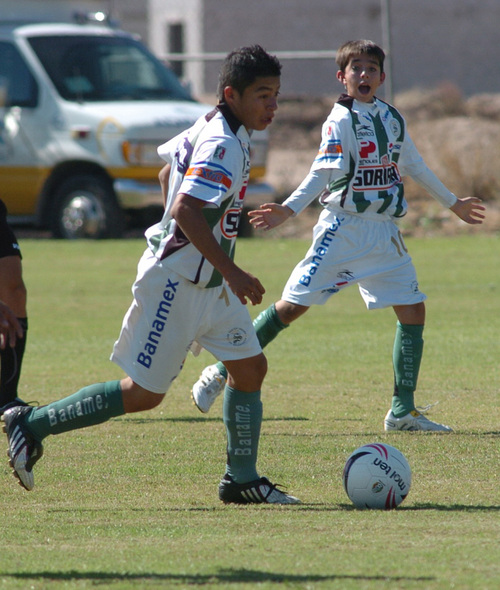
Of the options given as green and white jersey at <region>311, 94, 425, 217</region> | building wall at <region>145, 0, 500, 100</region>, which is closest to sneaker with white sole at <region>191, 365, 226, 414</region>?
green and white jersey at <region>311, 94, 425, 217</region>

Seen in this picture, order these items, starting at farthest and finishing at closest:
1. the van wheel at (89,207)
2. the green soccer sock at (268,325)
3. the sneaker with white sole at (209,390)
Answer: the van wheel at (89,207) → the green soccer sock at (268,325) → the sneaker with white sole at (209,390)

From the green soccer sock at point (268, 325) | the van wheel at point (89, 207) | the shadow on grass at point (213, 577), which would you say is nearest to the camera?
the shadow on grass at point (213, 577)

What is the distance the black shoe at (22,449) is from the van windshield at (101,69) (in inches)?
518

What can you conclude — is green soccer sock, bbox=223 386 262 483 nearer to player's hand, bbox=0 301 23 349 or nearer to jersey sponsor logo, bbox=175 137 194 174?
jersey sponsor logo, bbox=175 137 194 174

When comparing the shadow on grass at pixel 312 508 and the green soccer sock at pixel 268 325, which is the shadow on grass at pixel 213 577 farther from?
the green soccer sock at pixel 268 325

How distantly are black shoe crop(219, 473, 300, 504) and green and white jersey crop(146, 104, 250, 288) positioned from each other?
2.92ft

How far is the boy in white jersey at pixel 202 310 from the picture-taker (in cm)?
495

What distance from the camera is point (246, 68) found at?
4.96 meters

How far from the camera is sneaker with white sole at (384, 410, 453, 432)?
656 cm

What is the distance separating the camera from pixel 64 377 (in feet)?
27.8

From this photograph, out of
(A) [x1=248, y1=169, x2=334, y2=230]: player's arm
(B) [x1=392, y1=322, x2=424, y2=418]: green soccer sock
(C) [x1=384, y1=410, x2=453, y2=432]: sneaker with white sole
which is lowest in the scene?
(C) [x1=384, y1=410, x2=453, y2=432]: sneaker with white sole

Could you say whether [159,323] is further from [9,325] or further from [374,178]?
[374,178]

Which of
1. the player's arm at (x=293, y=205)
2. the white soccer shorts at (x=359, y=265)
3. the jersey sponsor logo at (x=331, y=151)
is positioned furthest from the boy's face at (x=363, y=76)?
the white soccer shorts at (x=359, y=265)

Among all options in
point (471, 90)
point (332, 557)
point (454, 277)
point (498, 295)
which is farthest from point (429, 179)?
point (471, 90)
